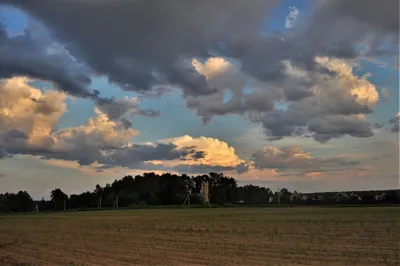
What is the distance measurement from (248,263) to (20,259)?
11.1 m

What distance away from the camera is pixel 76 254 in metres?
23.2

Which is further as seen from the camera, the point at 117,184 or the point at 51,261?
the point at 117,184

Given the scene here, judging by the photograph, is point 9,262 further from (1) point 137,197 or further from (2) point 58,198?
(2) point 58,198

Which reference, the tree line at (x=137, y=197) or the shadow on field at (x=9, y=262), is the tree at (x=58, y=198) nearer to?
the tree line at (x=137, y=197)

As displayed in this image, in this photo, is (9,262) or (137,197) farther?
(137,197)

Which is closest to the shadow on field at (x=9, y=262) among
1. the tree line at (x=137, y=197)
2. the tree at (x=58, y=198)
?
the tree line at (x=137, y=197)

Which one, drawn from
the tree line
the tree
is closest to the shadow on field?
the tree line

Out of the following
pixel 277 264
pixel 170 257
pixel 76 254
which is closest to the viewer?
pixel 277 264

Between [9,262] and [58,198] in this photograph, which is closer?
[9,262]

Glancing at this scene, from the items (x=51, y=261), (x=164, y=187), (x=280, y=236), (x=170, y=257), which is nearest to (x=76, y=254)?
(x=51, y=261)

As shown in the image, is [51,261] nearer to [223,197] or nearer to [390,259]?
[390,259]

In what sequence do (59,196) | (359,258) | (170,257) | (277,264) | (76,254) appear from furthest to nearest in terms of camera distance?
(59,196) < (76,254) < (170,257) < (359,258) < (277,264)

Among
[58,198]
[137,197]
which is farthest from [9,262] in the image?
[58,198]

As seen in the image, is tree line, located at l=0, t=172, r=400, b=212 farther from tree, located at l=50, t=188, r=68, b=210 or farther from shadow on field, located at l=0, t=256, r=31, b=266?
shadow on field, located at l=0, t=256, r=31, b=266
